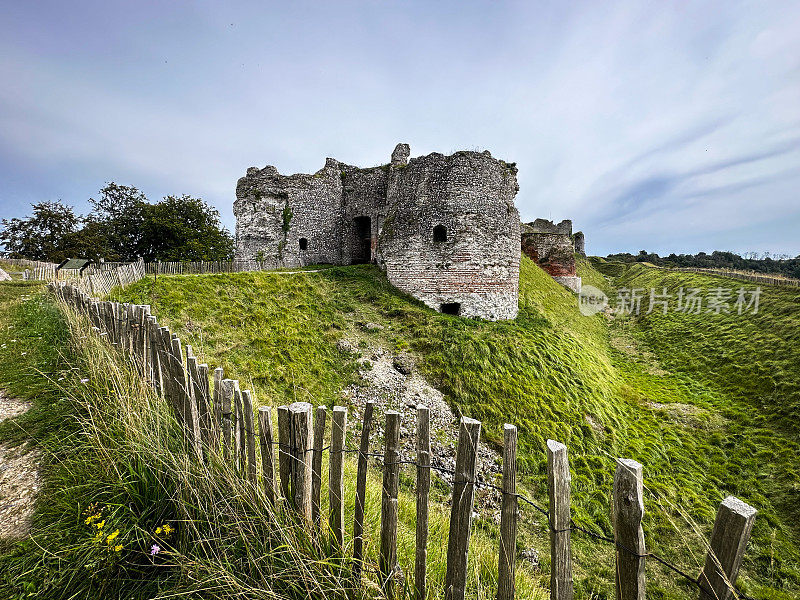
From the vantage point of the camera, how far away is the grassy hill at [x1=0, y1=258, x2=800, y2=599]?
6.74 meters

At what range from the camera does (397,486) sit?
2.48m

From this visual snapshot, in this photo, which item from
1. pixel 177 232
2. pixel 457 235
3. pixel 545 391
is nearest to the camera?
pixel 545 391

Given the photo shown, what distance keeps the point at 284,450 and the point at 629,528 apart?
2267mm

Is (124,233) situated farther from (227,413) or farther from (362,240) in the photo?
(227,413)

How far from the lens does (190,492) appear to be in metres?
2.83

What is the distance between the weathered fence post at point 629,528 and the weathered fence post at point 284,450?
7.08ft

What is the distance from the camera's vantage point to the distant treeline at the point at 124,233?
36.0 m

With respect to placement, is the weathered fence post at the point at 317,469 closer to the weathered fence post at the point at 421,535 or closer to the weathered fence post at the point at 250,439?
the weathered fence post at the point at 250,439

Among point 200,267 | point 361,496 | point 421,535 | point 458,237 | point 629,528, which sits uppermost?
point 458,237

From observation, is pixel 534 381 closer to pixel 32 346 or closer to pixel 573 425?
pixel 573 425

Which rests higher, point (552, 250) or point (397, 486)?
point (552, 250)

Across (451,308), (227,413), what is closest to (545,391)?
(451,308)

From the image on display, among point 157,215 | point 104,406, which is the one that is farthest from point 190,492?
point 157,215

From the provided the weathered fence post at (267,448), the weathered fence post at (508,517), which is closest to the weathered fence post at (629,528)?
the weathered fence post at (508,517)
